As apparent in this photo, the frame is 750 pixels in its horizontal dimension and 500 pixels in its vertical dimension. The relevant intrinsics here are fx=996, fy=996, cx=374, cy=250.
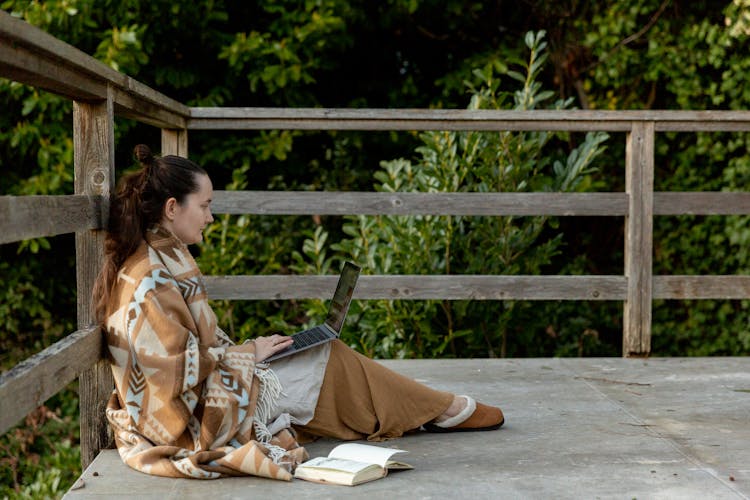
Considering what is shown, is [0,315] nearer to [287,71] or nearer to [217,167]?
[217,167]

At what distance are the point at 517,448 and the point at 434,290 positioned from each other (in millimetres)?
1663

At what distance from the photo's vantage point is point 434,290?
4.66 metres

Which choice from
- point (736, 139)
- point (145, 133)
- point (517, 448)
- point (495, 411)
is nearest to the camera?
point (517, 448)

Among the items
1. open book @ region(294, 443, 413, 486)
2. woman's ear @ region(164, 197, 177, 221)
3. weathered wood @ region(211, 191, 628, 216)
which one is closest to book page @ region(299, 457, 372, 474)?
open book @ region(294, 443, 413, 486)

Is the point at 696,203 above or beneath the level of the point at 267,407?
above

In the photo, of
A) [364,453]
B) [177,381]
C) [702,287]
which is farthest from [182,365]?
[702,287]

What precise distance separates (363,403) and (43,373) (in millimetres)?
1061

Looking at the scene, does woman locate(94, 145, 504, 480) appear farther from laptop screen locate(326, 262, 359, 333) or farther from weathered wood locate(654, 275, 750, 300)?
weathered wood locate(654, 275, 750, 300)

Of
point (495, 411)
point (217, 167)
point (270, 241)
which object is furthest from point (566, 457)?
point (217, 167)

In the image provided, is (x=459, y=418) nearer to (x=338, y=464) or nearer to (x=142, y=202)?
(x=338, y=464)

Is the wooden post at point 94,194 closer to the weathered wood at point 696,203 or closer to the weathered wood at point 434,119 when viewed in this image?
the weathered wood at point 434,119

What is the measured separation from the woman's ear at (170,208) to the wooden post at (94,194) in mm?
283

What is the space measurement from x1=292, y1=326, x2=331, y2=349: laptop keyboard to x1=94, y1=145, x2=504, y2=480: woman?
49 millimetres

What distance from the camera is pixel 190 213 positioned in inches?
111
